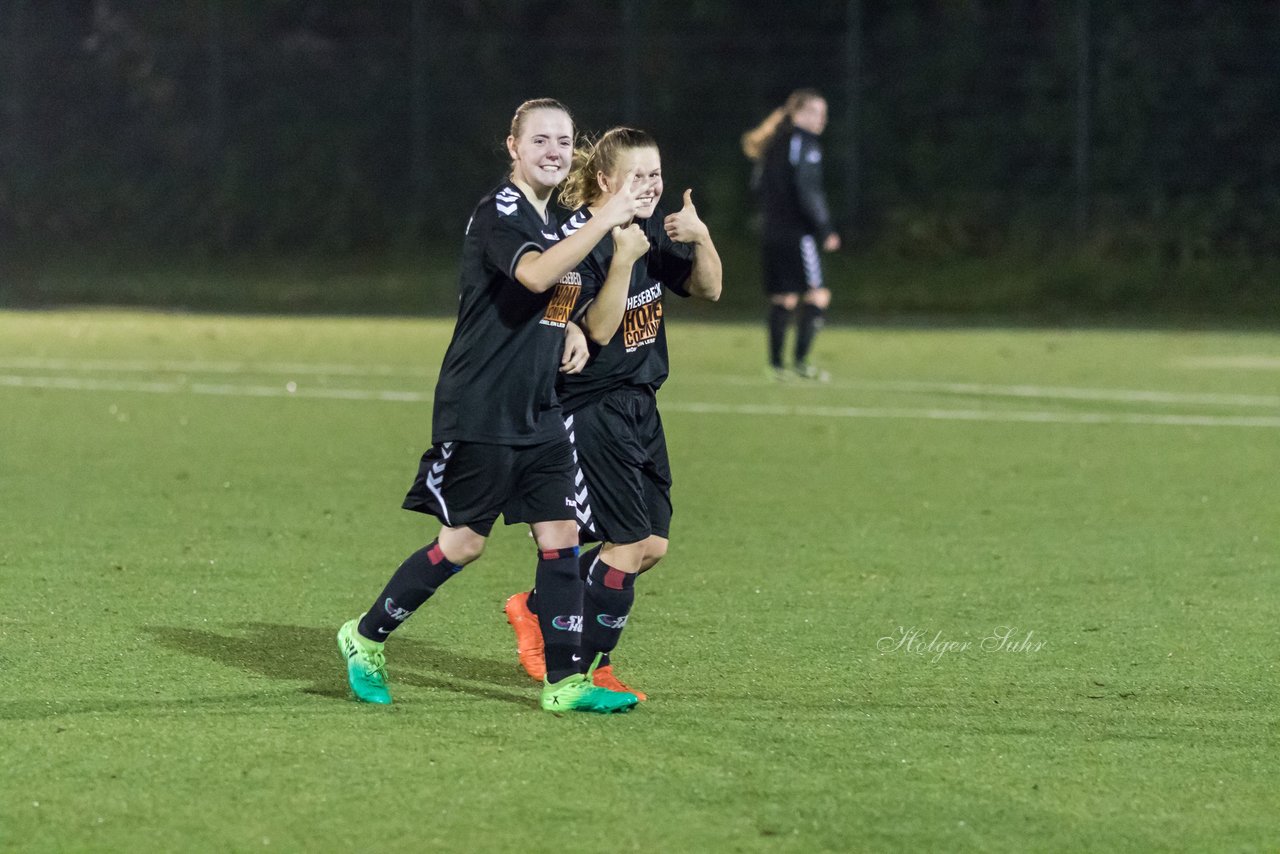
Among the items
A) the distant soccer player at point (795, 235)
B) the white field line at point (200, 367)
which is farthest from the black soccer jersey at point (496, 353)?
the white field line at point (200, 367)

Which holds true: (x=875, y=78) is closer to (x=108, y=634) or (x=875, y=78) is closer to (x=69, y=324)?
(x=69, y=324)

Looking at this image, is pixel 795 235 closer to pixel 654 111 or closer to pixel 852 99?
pixel 852 99

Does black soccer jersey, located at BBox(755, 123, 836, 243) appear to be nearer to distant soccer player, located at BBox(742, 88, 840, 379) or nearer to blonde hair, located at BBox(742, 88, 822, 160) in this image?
distant soccer player, located at BBox(742, 88, 840, 379)

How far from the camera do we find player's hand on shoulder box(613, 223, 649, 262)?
5.58 meters

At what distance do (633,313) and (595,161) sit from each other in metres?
0.48

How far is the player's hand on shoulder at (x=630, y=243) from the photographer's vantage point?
558cm

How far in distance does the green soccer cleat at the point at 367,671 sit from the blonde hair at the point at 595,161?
1.42 meters

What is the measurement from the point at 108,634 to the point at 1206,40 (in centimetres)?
2264

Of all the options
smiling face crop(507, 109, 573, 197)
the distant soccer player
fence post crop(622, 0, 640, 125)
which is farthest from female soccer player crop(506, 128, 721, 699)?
fence post crop(622, 0, 640, 125)

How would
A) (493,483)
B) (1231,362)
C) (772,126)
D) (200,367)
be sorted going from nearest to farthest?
(493,483)
(772,126)
(200,367)
(1231,362)

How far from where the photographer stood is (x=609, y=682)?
5.97 meters

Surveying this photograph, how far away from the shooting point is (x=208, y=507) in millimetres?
9609

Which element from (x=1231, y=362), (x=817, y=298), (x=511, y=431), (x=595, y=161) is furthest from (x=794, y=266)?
(x=511, y=431)

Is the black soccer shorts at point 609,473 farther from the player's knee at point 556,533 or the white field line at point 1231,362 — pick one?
the white field line at point 1231,362
